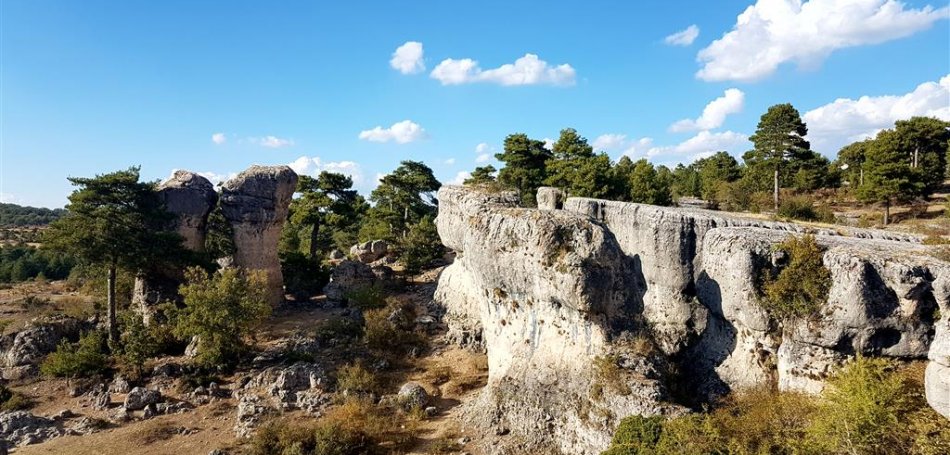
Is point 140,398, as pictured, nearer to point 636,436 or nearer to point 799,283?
point 636,436

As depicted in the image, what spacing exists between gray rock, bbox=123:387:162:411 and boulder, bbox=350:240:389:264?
68.7 feet

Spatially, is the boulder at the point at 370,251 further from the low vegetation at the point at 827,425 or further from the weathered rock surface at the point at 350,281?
the low vegetation at the point at 827,425

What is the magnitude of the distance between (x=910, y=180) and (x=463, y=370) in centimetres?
3554

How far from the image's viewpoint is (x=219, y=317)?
897 inches

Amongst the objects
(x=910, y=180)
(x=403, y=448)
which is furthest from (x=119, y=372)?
(x=910, y=180)

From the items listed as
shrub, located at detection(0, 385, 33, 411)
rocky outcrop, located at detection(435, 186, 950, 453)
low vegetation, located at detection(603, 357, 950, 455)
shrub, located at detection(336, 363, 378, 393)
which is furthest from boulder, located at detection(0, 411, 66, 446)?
low vegetation, located at detection(603, 357, 950, 455)

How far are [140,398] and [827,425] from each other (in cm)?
2499

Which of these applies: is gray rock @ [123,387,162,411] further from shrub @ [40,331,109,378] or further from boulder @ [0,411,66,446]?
shrub @ [40,331,109,378]

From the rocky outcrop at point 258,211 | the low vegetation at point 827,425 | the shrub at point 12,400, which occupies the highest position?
the rocky outcrop at point 258,211

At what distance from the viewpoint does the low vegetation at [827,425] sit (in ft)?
37.7

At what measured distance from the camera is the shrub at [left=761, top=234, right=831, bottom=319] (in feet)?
46.4

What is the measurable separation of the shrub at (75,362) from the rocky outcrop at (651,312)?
18530 mm

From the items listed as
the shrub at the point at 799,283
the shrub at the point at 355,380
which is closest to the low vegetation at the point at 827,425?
the shrub at the point at 799,283

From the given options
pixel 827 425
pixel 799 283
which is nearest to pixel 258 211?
pixel 799 283
